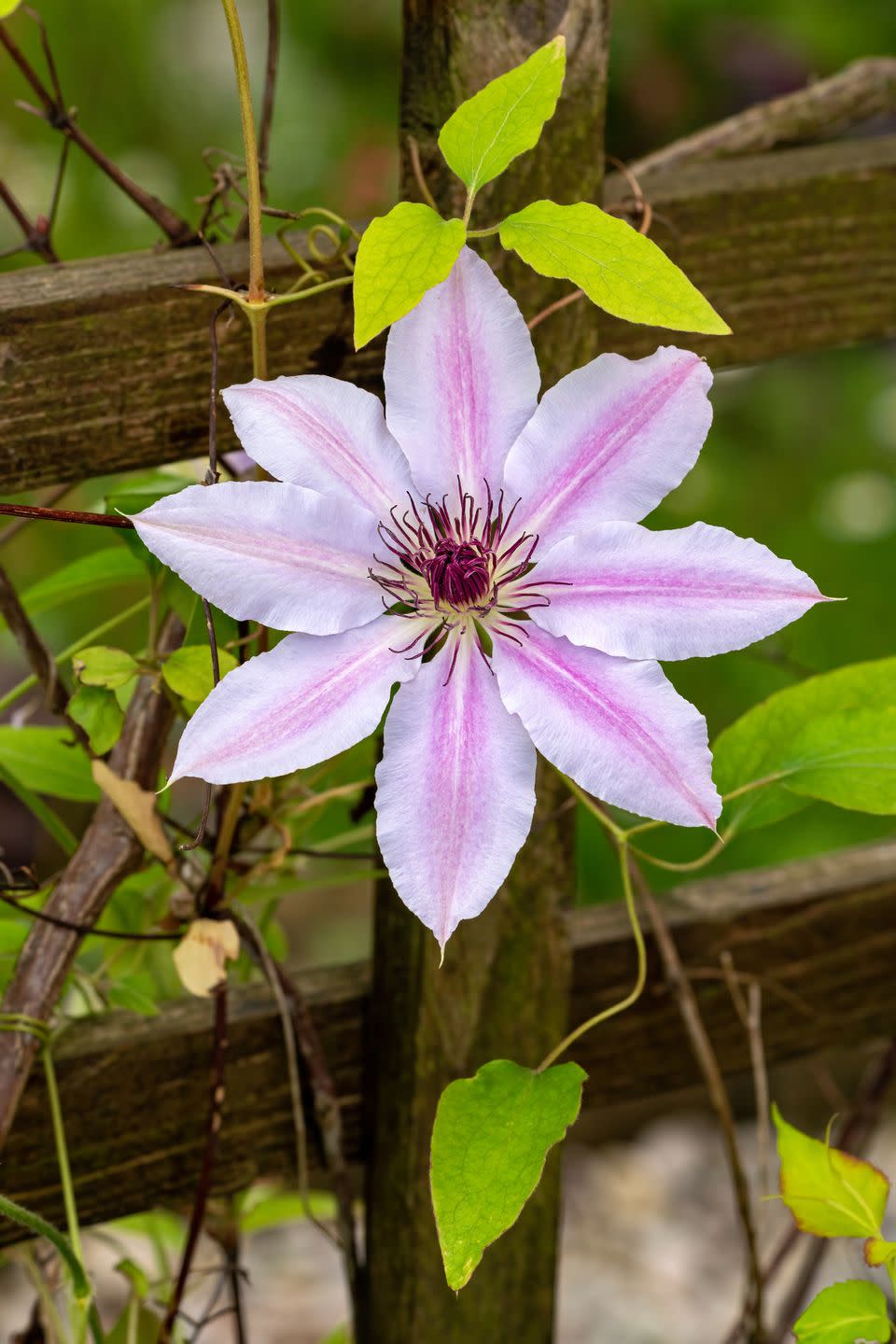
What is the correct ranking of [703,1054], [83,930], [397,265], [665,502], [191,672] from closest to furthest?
[397,265] → [191,672] → [83,930] → [703,1054] → [665,502]

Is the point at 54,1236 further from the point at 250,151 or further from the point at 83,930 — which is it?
the point at 250,151

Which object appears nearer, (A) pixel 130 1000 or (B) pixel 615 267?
(B) pixel 615 267

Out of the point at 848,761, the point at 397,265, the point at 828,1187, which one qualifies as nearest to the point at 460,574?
the point at 397,265

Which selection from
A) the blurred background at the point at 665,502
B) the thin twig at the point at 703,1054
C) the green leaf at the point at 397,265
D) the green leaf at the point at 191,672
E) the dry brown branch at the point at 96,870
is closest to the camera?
the green leaf at the point at 397,265

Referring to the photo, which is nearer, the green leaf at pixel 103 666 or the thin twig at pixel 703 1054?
the green leaf at pixel 103 666

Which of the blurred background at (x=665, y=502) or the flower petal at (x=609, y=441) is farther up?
the blurred background at (x=665, y=502)

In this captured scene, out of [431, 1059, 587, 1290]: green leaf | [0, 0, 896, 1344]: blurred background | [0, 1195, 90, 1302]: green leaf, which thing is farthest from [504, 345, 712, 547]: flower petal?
[0, 0, 896, 1344]: blurred background

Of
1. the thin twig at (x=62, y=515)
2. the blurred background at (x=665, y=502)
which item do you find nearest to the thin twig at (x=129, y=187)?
the thin twig at (x=62, y=515)

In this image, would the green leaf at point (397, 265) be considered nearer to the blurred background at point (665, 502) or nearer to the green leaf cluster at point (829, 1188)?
the green leaf cluster at point (829, 1188)
